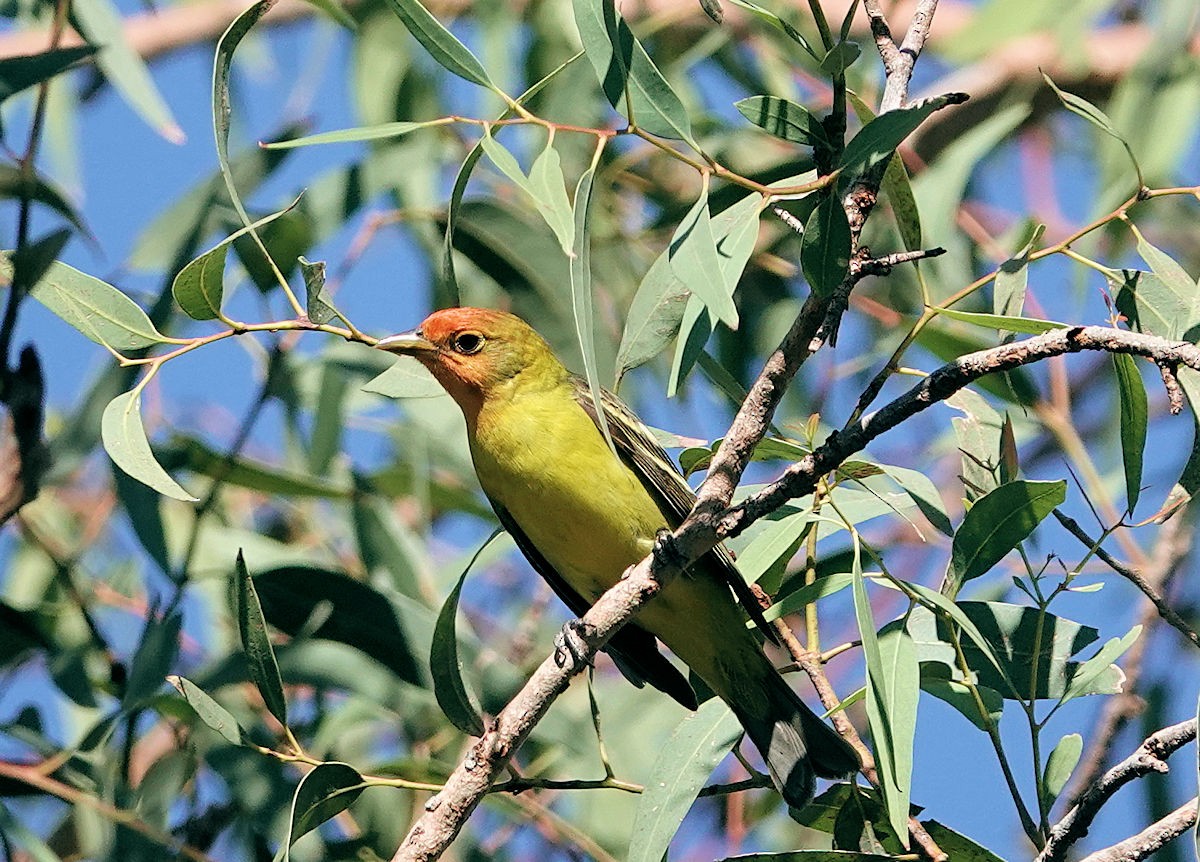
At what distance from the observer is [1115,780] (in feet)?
7.98

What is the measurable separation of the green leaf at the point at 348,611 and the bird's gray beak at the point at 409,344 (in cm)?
63

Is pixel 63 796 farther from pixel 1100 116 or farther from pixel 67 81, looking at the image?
pixel 67 81

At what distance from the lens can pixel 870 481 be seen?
11.7 ft

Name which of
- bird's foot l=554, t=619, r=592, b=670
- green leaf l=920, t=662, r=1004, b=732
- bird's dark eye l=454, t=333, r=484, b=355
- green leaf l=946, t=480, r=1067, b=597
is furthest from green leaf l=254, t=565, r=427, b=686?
green leaf l=946, t=480, r=1067, b=597

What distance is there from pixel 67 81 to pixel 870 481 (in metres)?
3.98

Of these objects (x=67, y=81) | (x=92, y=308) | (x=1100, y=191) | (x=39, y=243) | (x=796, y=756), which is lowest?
(x=796, y=756)

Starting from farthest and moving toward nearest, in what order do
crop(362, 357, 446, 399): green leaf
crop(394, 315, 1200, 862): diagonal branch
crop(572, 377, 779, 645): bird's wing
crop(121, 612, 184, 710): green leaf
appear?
1. crop(572, 377, 779, 645): bird's wing
2. crop(121, 612, 184, 710): green leaf
3. crop(362, 357, 446, 399): green leaf
4. crop(394, 315, 1200, 862): diagonal branch

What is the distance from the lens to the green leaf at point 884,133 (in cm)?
228

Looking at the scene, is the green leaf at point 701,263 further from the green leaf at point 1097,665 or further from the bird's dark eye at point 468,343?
the bird's dark eye at point 468,343

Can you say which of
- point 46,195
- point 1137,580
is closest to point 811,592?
point 1137,580

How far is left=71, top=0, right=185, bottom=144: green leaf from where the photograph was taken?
422 cm

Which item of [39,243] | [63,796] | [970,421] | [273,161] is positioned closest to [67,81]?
[273,161]

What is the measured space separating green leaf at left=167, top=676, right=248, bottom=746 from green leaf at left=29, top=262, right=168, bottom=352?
62cm

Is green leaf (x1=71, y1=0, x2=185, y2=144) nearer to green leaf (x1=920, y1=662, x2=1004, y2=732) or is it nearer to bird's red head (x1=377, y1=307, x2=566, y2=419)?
bird's red head (x1=377, y1=307, x2=566, y2=419)
